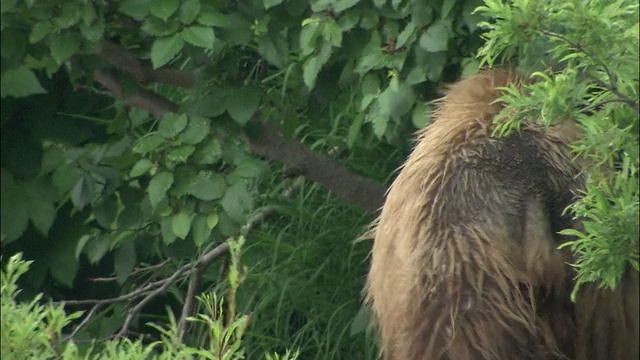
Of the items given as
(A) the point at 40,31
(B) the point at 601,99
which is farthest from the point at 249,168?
(B) the point at 601,99

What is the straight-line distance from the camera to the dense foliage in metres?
3.73

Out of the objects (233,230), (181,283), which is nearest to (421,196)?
(233,230)

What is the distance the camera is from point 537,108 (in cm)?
216

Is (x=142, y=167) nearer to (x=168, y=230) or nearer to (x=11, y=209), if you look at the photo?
(x=168, y=230)

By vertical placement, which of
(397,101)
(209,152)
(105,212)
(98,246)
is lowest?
(98,246)

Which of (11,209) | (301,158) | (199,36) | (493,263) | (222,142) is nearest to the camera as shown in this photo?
(493,263)

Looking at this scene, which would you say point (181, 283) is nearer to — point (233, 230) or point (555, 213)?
point (233, 230)

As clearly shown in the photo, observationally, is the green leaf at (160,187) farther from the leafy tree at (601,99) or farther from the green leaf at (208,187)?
the leafy tree at (601,99)

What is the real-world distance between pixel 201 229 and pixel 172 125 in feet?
1.18

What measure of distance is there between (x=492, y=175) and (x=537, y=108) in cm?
79

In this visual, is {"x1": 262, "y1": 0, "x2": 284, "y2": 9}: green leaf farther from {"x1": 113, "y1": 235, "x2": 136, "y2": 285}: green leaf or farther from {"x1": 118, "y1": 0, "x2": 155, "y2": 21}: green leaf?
{"x1": 113, "y1": 235, "x2": 136, "y2": 285}: green leaf

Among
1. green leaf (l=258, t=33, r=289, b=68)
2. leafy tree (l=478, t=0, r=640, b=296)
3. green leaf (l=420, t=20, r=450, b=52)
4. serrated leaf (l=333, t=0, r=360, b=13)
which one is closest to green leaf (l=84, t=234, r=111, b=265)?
green leaf (l=258, t=33, r=289, b=68)

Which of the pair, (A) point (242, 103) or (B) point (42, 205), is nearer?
(A) point (242, 103)

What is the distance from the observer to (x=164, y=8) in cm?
364
